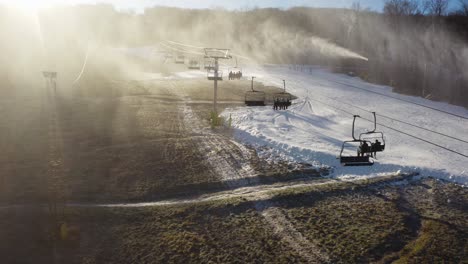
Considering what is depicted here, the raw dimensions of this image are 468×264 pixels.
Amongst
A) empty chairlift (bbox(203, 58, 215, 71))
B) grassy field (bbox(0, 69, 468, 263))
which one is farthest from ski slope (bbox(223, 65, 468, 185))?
empty chairlift (bbox(203, 58, 215, 71))

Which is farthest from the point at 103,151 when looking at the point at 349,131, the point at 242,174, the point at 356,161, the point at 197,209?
the point at 349,131

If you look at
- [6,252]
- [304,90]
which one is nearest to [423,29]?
[304,90]

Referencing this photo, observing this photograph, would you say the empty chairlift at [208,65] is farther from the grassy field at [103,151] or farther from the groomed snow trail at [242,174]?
the groomed snow trail at [242,174]

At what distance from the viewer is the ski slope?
57.8ft

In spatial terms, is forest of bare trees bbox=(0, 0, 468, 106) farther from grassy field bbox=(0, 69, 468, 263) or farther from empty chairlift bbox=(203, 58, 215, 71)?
grassy field bbox=(0, 69, 468, 263)

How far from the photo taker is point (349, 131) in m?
25.5

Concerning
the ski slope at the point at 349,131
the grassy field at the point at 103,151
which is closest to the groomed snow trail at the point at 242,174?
the grassy field at the point at 103,151

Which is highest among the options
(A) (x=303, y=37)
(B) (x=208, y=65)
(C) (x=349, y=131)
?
(A) (x=303, y=37)

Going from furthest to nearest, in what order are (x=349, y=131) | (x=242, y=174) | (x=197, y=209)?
(x=349, y=131) < (x=242, y=174) < (x=197, y=209)

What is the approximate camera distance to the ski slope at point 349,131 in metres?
17.6

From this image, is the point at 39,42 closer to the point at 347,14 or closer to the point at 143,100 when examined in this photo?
the point at 143,100

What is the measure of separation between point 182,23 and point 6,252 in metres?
113

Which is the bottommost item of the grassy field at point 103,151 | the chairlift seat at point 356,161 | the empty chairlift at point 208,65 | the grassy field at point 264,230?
the grassy field at point 264,230

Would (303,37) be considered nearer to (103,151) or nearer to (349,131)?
(349,131)
